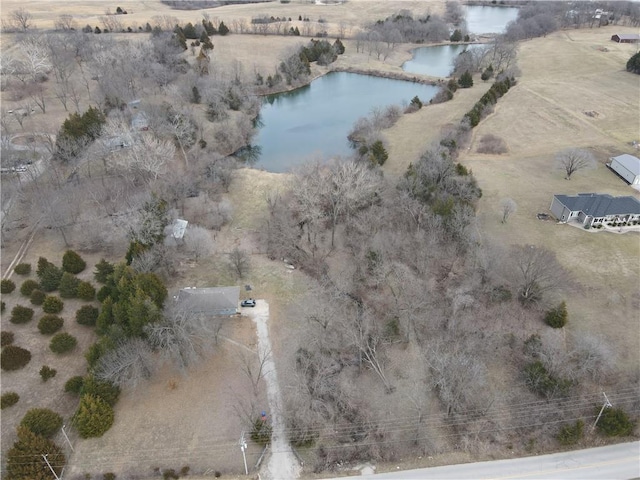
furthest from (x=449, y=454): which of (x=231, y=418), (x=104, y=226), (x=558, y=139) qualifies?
(x=558, y=139)

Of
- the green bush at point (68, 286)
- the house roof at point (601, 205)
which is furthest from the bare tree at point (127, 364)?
the house roof at point (601, 205)

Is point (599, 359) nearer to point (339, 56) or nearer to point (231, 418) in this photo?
point (231, 418)

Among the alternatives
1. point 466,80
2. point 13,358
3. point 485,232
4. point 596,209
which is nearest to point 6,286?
point 13,358

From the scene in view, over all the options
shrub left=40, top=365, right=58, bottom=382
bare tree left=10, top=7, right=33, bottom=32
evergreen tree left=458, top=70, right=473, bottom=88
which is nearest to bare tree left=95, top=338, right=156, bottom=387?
shrub left=40, top=365, right=58, bottom=382

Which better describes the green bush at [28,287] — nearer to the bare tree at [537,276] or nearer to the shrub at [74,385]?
the shrub at [74,385]

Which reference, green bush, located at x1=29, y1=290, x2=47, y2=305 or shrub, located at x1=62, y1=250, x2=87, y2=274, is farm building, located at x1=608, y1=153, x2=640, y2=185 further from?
green bush, located at x1=29, y1=290, x2=47, y2=305

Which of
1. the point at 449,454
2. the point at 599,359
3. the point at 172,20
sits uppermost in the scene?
the point at 172,20

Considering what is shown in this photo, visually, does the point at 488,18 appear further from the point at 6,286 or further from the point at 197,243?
the point at 6,286
